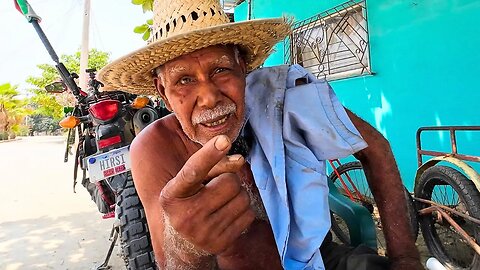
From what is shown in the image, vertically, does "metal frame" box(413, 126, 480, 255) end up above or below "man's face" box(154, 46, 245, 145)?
below

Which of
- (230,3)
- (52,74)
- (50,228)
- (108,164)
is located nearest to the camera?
(108,164)

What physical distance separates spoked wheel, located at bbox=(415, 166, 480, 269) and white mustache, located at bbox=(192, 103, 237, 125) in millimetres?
1899

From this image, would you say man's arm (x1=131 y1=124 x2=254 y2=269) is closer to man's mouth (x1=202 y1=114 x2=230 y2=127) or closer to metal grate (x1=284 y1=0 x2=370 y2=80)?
man's mouth (x1=202 y1=114 x2=230 y2=127)

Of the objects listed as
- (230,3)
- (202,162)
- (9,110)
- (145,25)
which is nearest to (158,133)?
(202,162)

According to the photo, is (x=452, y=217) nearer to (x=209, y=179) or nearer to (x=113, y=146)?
(x=209, y=179)

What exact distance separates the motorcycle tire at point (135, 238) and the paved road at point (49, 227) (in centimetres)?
113

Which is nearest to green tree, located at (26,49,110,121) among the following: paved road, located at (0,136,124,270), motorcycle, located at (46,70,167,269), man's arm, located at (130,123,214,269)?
paved road, located at (0,136,124,270)

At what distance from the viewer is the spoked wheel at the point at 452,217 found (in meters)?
2.42

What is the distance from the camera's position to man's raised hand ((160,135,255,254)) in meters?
0.76

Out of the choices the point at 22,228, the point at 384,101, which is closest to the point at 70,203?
the point at 22,228

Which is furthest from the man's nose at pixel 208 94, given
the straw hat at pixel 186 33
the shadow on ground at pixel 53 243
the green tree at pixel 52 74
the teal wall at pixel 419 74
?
the green tree at pixel 52 74

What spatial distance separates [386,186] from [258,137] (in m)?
0.57

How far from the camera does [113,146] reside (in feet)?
9.62

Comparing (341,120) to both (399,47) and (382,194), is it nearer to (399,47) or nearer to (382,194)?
(382,194)
